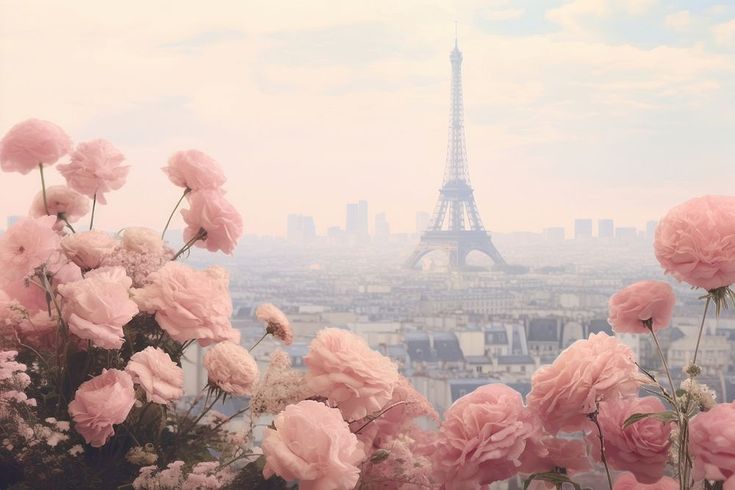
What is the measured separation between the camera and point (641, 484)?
1.07 meters

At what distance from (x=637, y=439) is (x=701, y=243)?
→ 0.24 metres

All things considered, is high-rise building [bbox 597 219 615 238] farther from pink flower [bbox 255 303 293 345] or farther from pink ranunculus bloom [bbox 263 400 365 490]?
pink ranunculus bloom [bbox 263 400 365 490]

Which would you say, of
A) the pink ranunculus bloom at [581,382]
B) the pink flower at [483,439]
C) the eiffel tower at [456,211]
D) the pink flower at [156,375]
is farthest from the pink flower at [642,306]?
the eiffel tower at [456,211]

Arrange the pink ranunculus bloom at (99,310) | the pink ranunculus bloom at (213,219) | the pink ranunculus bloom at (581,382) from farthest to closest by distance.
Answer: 1. the pink ranunculus bloom at (213,219)
2. the pink ranunculus bloom at (581,382)
3. the pink ranunculus bloom at (99,310)

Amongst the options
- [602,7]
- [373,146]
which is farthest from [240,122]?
[602,7]

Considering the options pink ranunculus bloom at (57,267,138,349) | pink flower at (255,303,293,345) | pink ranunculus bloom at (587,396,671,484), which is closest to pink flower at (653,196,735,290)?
pink ranunculus bloom at (587,396,671,484)

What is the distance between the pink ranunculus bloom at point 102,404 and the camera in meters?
0.79

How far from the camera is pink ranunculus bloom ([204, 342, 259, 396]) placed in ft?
2.89

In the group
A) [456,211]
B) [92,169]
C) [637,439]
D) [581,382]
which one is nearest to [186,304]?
[92,169]

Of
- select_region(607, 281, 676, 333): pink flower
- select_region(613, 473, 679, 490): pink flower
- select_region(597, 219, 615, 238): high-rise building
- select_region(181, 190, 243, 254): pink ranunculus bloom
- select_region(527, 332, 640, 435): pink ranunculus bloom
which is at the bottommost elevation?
select_region(613, 473, 679, 490): pink flower

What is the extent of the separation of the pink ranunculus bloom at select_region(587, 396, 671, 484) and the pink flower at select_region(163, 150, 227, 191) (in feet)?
1.79

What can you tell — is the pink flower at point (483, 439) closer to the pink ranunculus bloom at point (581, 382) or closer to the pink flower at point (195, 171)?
the pink ranunculus bloom at point (581, 382)

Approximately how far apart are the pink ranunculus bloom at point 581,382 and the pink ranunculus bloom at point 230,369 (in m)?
0.33

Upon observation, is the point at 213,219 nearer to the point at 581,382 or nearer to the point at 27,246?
the point at 27,246
